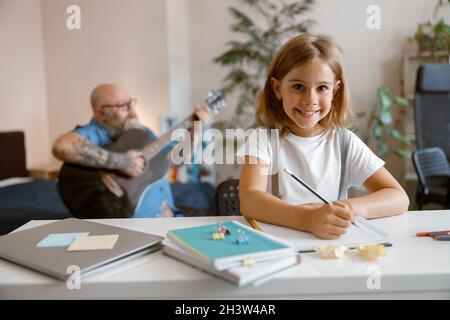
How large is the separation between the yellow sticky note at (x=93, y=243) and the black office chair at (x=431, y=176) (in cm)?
179

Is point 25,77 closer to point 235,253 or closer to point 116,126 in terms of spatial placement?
point 116,126

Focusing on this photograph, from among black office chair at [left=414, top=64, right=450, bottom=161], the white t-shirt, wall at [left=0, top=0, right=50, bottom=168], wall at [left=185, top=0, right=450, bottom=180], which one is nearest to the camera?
the white t-shirt

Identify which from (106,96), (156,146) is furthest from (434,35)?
(106,96)

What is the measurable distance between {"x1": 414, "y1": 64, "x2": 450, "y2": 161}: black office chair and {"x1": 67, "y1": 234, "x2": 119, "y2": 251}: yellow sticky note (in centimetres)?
226

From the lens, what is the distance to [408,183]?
271 cm

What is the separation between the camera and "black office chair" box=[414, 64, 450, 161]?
2475mm

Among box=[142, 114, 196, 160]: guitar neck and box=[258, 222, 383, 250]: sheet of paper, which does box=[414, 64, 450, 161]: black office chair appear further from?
box=[258, 222, 383, 250]: sheet of paper

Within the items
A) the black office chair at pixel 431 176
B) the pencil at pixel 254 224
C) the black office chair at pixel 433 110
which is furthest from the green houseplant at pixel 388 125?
the pencil at pixel 254 224

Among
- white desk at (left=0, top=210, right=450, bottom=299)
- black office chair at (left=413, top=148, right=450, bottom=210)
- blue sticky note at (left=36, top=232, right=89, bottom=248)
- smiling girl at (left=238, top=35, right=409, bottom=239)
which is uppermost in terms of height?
smiling girl at (left=238, top=35, right=409, bottom=239)

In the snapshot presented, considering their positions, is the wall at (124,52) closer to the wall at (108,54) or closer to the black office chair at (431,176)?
the wall at (108,54)

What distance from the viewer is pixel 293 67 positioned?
0.98 m

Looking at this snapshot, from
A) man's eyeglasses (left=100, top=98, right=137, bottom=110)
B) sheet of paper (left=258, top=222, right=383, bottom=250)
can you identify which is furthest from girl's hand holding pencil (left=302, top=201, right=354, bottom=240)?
man's eyeglasses (left=100, top=98, right=137, bottom=110)

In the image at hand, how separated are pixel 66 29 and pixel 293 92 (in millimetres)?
2956

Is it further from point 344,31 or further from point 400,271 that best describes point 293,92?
point 344,31
